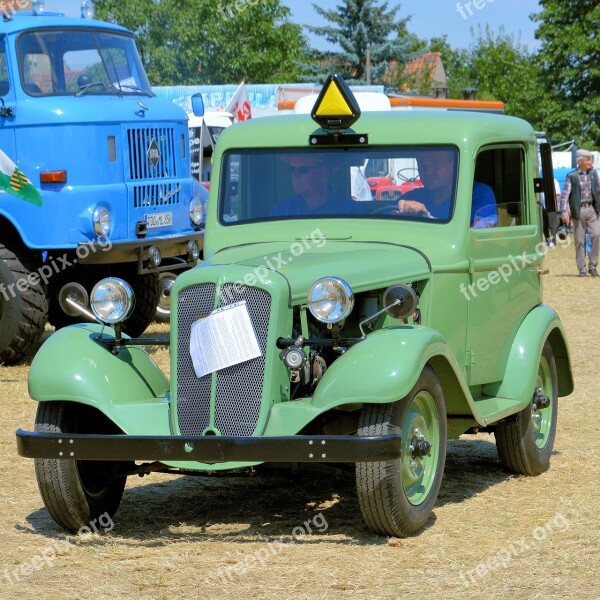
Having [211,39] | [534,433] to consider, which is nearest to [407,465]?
[534,433]

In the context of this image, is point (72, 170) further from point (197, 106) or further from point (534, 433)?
point (534, 433)

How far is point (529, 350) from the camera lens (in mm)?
6734

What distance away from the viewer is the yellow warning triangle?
637 centimetres

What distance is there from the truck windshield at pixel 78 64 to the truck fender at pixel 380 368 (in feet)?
20.4

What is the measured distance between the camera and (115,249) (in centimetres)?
1079

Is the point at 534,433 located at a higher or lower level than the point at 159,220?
lower

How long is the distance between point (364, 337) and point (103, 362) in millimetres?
1141

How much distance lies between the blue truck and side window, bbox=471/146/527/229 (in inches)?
181

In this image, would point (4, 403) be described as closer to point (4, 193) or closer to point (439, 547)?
point (4, 193)

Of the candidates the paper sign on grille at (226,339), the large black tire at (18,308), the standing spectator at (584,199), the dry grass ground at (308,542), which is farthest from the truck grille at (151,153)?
the standing spectator at (584,199)

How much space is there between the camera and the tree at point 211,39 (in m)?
35.5

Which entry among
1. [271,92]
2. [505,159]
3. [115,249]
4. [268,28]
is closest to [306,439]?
[505,159]

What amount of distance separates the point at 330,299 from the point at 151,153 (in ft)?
21.5

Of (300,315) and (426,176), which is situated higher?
(426,176)
